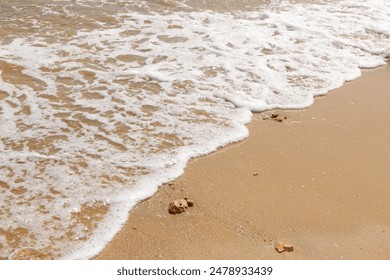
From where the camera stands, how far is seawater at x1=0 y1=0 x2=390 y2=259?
292cm

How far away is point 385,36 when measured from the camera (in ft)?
21.1

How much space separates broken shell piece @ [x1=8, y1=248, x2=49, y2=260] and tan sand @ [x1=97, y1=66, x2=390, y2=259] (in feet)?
1.19

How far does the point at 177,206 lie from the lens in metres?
2.85

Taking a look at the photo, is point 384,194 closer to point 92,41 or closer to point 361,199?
point 361,199

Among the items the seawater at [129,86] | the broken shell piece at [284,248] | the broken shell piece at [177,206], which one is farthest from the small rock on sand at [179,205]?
the broken shell piece at [284,248]

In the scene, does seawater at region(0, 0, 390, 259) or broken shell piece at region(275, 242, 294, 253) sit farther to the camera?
seawater at region(0, 0, 390, 259)

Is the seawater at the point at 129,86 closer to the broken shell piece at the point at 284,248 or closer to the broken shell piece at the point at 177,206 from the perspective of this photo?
the broken shell piece at the point at 177,206

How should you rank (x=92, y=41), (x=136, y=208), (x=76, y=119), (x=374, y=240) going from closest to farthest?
(x=374, y=240) < (x=136, y=208) < (x=76, y=119) < (x=92, y=41)

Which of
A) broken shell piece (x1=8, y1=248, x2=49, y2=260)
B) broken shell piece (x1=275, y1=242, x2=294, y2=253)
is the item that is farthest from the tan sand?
broken shell piece (x1=8, y1=248, x2=49, y2=260)

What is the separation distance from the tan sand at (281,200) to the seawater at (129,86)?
0.63 feet

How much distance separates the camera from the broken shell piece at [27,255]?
2.48 m

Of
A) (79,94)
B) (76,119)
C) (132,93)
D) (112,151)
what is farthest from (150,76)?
(112,151)

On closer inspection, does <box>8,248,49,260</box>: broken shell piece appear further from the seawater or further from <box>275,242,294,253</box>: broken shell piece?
<box>275,242,294,253</box>: broken shell piece
